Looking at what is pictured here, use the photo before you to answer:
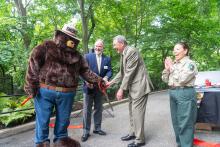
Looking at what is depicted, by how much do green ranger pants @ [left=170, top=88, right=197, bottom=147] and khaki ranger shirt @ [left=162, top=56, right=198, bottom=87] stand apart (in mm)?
111

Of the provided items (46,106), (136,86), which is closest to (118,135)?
(136,86)

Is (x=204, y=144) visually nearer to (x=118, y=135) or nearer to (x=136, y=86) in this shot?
(x=136, y=86)

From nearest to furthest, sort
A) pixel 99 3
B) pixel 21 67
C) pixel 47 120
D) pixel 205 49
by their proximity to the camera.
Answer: pixel 47 120
pixel 21 67
pixel 99 3
pixel 205 49

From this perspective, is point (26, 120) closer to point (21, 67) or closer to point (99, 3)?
point (21, 67)

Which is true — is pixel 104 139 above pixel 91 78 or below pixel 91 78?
below

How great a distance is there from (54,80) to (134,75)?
1.55 metres

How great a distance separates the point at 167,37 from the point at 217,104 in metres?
8.70

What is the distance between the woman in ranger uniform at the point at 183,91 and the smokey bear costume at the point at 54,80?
1.58 m

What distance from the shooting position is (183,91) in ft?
14.5

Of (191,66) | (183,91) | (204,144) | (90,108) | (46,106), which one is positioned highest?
(191,66)

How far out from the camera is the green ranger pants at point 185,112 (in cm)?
441

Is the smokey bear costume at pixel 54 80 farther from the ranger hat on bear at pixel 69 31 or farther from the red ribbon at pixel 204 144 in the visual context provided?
the red ribbon at pixel 204 144

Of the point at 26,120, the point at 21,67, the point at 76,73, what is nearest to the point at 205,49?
the point at 21,67

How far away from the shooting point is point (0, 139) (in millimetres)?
5586
